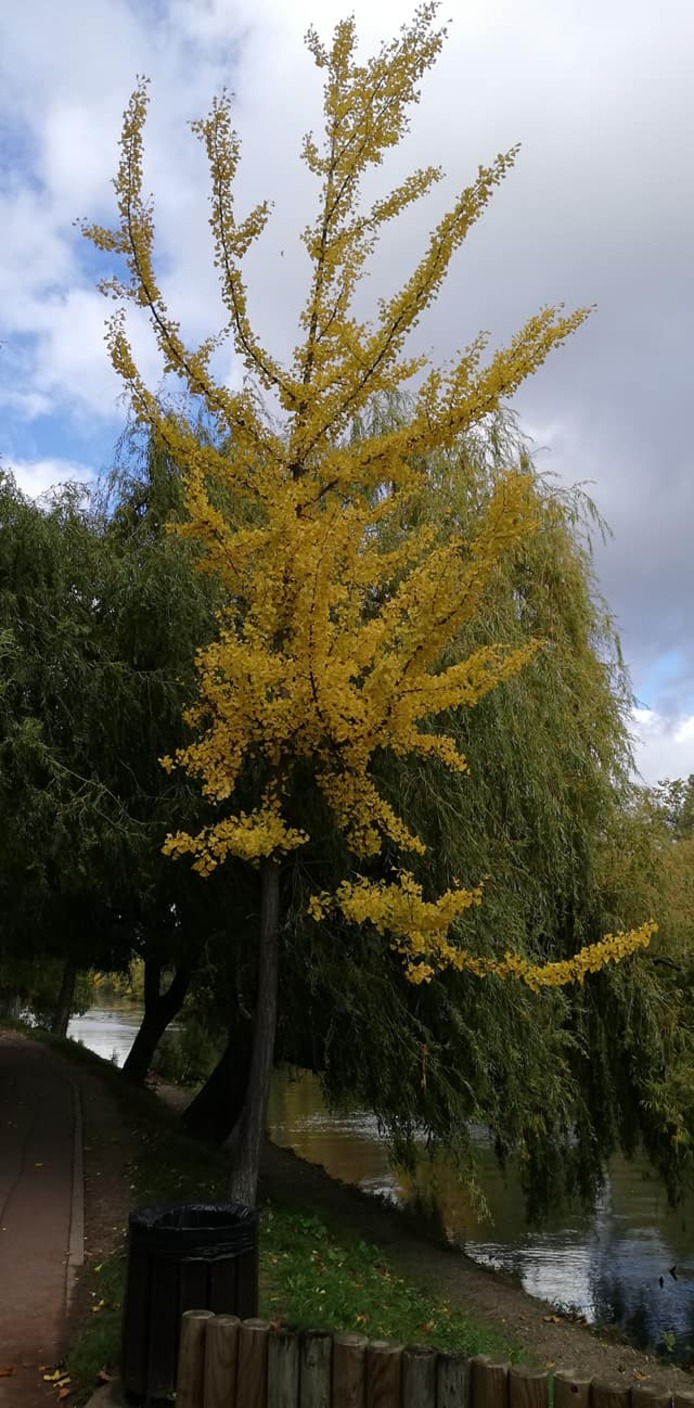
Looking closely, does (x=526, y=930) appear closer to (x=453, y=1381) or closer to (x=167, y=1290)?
(x=167, y=1290)

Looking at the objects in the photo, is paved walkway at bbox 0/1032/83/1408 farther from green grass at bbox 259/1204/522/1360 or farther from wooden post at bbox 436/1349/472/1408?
wooden post at bbox 436/1349/472/1408

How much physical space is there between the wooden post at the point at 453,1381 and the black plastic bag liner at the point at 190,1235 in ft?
5.08

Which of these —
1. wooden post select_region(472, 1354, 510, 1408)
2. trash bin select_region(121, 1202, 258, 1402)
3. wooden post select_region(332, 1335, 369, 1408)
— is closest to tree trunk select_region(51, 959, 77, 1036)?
trash bin select_region(121, 1202, 258, 1402)

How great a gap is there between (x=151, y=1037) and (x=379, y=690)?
13.6 metres

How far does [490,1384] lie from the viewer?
3.27 metres

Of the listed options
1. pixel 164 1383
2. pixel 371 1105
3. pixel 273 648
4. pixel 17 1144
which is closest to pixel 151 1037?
pixel 17 1144

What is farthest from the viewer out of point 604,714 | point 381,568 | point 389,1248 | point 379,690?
point 604,714

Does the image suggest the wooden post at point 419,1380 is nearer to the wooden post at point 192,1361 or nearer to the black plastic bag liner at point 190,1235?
the wooden post at point 192,1361

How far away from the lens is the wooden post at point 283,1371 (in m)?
3.58

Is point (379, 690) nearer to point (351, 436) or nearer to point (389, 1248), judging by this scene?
point (351, 436)

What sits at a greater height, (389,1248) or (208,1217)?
(208,1217)

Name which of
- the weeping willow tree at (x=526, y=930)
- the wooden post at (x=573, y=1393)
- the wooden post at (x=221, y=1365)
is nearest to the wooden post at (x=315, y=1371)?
the wooden post at (x=221, y=1365)

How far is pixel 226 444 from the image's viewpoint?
9.77m

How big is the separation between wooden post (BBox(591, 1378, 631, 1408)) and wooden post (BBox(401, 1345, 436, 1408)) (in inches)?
19.7
